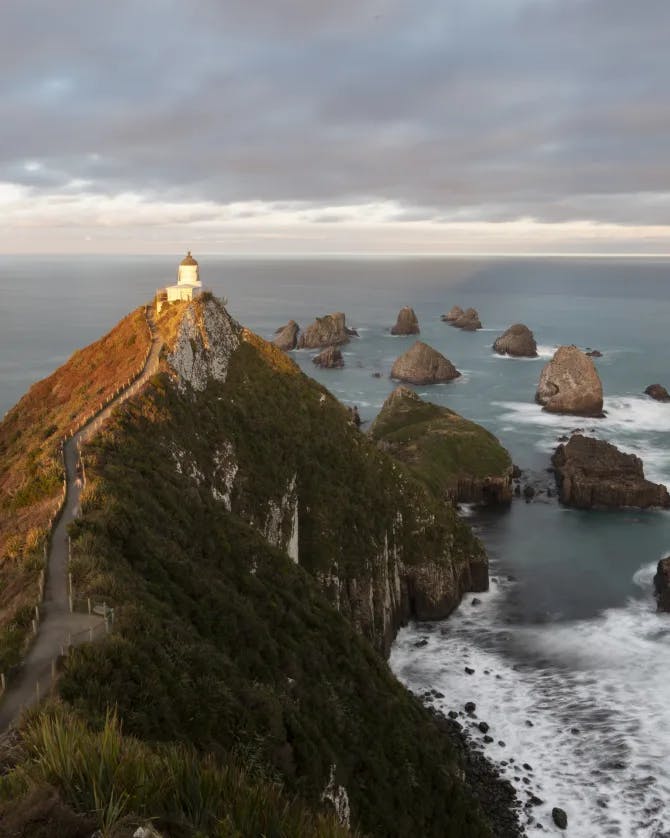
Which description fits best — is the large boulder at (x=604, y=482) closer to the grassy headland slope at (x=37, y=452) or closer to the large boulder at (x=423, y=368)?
the grassy headland slope at (x=37, y=452)

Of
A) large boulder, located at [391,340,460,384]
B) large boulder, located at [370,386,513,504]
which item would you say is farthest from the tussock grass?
large boulder, located at [391,340,460,384]

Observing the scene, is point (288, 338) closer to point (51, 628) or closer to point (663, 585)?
point (663, 585)

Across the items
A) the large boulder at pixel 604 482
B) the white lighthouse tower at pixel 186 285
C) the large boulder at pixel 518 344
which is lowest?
the large boulder at pixel 604 482

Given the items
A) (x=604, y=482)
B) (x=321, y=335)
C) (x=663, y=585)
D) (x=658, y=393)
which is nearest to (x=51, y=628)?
(x=663, y=585)

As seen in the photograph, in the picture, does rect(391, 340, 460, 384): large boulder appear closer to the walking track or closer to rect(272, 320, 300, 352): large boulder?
rect(272, 320, 300, 352): large boulder

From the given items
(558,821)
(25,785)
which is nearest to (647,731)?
(558,821)

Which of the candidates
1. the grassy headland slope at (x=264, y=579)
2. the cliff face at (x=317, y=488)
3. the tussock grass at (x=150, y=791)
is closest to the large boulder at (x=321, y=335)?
the cliff face at (x=317, y=488)
